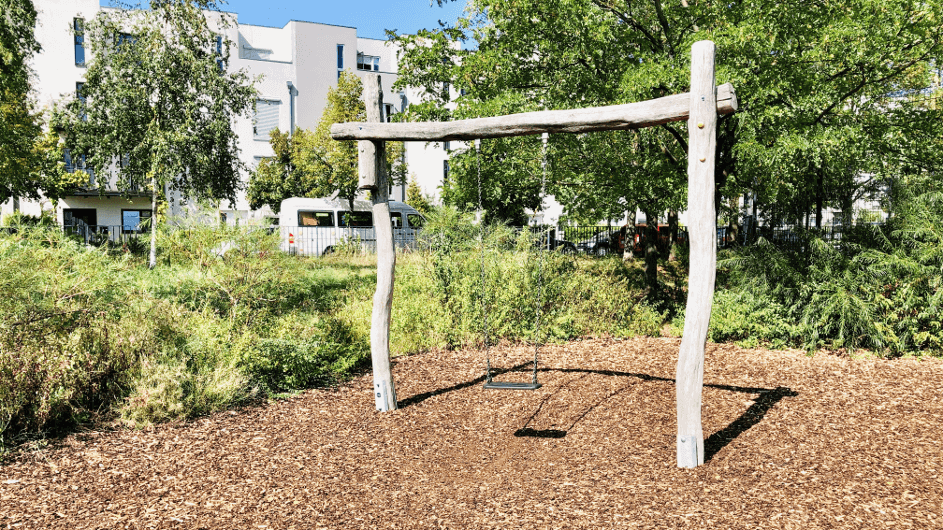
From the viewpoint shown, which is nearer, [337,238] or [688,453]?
[688,453]

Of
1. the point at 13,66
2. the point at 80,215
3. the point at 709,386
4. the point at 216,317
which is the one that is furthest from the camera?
the point at 80,215

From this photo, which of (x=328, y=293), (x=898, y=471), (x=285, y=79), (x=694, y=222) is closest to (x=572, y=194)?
(x=328, y=293)

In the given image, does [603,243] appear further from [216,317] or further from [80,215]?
[80,215]

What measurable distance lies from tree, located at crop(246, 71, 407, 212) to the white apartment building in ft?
13.7

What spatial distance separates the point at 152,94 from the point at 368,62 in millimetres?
26929

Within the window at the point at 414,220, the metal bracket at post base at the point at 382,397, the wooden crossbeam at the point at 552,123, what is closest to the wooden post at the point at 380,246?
the metal bracket at post base at the point at 382,397

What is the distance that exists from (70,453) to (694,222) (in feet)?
15.4

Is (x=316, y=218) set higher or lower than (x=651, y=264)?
higher

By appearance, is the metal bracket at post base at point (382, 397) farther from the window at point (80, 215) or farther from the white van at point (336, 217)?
the window at point (80, 215)

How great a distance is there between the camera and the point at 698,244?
4168mm

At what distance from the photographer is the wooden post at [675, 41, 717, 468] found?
13.2 ft

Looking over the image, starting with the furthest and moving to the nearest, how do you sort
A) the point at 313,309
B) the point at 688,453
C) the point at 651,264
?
the point at 651,264 < the point at 313,309 < the point at 688,453

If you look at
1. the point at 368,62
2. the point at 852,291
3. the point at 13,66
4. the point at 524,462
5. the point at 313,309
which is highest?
the point at 368,62

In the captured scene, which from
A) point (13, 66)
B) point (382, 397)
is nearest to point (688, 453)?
point (382, 397)
